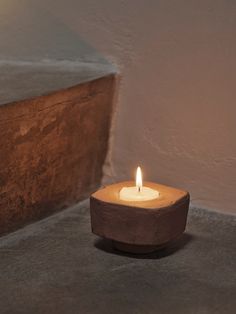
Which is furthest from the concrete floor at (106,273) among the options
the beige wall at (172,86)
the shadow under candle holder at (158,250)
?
the beige wall at (172,86)

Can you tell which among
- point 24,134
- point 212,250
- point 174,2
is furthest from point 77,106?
point 212,250

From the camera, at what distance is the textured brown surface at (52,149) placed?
3.67 ft

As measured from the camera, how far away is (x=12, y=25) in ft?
4.80

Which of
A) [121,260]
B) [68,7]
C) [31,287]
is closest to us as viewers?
[31,287]

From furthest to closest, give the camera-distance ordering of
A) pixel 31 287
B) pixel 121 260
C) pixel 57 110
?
pixel 57 110 < pixel 121 260 < pixel 31 287

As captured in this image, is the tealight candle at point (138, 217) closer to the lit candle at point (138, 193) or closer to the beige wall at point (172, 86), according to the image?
the lit candle at point (138, 193)

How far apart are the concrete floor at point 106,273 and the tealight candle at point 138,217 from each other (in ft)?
0.13

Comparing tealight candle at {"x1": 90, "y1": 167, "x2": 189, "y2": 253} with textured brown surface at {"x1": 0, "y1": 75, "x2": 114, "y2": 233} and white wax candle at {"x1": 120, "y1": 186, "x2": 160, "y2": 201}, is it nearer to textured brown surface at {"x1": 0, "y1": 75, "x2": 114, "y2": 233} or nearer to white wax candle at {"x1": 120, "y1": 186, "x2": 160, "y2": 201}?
white wax candle at {"x1": 120, "y1": 186, "x2": 160, "y2": 201}

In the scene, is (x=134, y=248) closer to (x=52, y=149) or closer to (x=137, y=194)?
(x=137, y=194)

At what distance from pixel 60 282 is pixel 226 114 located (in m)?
0.49

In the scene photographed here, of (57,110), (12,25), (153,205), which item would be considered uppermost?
(12,25)

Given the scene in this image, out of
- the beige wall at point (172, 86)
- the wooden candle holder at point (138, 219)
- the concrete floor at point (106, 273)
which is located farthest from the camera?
the beige wall at point (172, 86)

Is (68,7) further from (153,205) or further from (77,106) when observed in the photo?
(153,205)

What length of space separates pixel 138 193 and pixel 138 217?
0.20 ft
